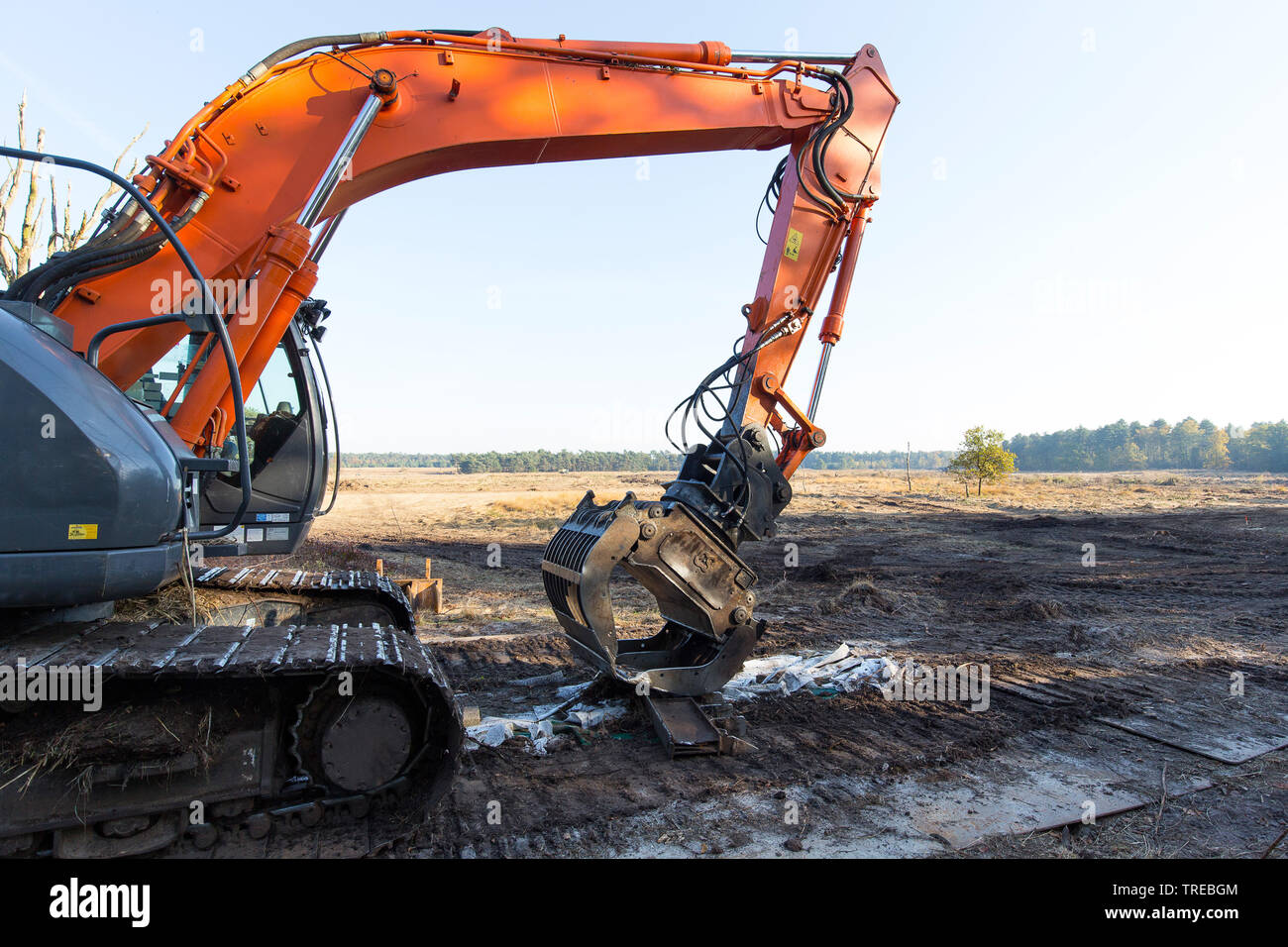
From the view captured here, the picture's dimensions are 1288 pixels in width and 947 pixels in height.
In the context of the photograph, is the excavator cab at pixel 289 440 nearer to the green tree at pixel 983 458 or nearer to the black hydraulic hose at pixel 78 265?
the black hydraulic hose at pixel 78 265

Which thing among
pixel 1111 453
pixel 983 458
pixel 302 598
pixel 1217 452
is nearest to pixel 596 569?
pixel 302 598

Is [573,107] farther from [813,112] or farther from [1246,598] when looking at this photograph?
[1246,598]

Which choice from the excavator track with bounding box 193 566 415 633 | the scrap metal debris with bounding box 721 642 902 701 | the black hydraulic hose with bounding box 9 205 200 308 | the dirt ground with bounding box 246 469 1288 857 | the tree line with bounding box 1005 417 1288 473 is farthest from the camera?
the tree line with bounding box 1005 417 1288 473

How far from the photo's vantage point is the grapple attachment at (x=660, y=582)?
16.1ft

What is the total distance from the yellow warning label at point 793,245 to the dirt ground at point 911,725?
3.39 m

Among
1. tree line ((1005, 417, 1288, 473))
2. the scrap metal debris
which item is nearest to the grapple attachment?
the scrap metal debris

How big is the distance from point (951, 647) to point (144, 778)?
7.15 meters

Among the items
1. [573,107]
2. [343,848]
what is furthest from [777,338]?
[343,848]

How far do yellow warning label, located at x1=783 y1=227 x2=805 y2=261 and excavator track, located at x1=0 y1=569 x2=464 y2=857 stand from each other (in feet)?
12.4

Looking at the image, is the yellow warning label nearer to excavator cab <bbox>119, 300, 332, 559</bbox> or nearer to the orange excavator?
the orange excavator

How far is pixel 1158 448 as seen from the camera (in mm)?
105500

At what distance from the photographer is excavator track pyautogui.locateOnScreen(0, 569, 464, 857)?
2953 millimetres

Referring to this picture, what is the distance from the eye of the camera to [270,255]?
4168 millimetres

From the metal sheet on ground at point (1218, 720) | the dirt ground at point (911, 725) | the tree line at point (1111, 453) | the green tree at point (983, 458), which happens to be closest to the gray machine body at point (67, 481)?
the dirt ground at point (911, 725)
